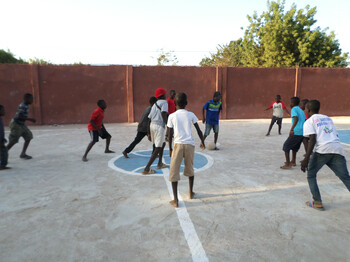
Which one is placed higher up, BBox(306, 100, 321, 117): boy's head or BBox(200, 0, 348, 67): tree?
BBox(200, 0, 348, 67): tree

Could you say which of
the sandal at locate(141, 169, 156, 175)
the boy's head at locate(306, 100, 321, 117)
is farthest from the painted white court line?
the boy's head at locate(306, 100, 321, 117)

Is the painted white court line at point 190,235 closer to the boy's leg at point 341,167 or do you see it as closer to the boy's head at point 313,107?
the boy's leg at point 341,167

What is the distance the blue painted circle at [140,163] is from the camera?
16.9ft

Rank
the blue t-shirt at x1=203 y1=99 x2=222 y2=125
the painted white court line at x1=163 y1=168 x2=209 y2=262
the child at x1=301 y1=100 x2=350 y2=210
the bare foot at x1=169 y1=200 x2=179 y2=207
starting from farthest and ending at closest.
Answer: the blue t-shirt at x1=203 y1=99 x2=222 y2=125, the bare foot at x1=169 y1=200 x2=179 y2=207, the child at x1=301 y1=100 x2=350 y2=210, the painted white court line at x1=163 y1=168 x2=209 y2=262

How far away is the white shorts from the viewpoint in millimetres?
4946

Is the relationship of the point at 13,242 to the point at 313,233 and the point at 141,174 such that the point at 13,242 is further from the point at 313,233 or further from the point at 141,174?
the point at 313,233

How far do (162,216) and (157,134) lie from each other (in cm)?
205

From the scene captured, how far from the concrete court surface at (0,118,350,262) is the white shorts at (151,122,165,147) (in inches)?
26.5

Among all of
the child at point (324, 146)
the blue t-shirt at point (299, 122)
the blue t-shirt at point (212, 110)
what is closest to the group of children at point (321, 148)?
the child at point (324, 146)

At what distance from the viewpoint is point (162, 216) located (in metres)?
3.22

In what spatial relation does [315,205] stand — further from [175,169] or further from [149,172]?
[149,172]

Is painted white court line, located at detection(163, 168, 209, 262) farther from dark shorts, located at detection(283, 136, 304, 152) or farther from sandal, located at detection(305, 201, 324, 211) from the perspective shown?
dark shorts, located at detection(283, 136, 304, 152)

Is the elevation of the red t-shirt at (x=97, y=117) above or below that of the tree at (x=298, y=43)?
below

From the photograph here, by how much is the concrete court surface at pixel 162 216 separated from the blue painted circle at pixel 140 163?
0.71 ft
